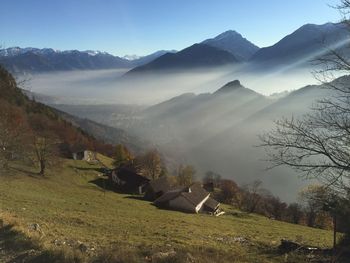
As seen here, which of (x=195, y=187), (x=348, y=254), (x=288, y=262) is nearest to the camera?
(x=288, y=262)

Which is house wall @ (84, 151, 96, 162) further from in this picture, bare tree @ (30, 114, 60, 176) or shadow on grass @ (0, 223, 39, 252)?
shadow on grass @ (0, 223, 39, 252)

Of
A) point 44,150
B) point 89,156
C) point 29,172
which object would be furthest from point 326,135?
point 89,156

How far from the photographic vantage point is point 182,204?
6319 cm

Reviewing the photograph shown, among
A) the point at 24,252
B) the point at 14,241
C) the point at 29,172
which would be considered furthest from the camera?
the point at 29,172

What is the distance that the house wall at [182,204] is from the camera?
206 feet

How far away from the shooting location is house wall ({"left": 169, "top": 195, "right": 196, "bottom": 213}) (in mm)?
62875

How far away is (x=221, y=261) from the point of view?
12.1 metres

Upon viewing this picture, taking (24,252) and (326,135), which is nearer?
(326,135)

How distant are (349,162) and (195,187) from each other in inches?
2673

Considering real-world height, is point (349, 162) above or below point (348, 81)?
→ below

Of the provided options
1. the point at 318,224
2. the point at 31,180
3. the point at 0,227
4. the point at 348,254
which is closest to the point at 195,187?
the point at 318,224

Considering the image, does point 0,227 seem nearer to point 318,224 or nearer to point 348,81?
point 348,81

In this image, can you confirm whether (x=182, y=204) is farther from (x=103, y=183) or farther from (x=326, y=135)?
(x=326, y=135)

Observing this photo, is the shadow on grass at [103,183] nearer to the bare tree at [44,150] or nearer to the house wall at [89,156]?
the bare tree at [44,150]
